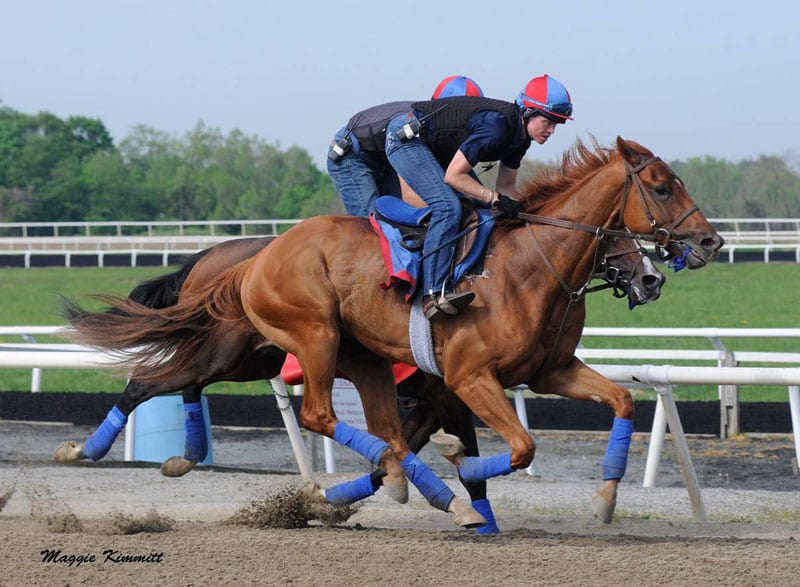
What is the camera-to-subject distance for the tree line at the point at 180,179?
40969 mm

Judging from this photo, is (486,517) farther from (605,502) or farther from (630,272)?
(630,272)

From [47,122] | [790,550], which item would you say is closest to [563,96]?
[790,550]

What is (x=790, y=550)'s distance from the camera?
13.3ft

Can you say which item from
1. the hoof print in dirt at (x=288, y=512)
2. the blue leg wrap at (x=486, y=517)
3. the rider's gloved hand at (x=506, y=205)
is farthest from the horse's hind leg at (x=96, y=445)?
the rider's gloved hand at (x=506, y=205)

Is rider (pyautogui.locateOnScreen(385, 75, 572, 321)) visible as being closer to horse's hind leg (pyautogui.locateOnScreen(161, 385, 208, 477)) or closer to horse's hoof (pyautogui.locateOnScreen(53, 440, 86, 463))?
horse's hind leg (pyautogui.locateOnScreen(161, 385, 208, 477))

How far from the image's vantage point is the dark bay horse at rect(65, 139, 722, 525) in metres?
4.55

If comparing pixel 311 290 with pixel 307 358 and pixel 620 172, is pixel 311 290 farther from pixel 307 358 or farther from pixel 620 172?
pixel 620 172

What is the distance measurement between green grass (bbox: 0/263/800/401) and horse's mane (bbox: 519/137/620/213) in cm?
273

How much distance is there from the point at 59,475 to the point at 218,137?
6781 centimetres

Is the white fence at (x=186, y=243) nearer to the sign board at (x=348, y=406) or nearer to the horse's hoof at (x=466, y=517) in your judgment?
the sign board at (x=348, y=406)

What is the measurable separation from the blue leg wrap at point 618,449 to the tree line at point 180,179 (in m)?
30.9

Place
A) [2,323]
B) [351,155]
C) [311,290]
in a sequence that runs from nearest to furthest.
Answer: [311,290] → [351,155] → [2,323]

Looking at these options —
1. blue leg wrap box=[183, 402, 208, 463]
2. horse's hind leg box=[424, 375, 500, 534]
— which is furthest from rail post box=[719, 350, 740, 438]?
blue leg wrap box=[183, 402, 208, 463]

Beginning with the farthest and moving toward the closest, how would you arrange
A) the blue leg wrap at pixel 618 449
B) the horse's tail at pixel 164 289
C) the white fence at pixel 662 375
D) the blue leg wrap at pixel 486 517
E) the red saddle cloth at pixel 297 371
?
1. the horse's tail at pixel 164 289
2. the red saddle cloth at pixel 297 371
3. the white fence at pixel 662 375
4. the blue leg wrap at pixel 486 517
5. the blue leg wrap at pixel 618 449
